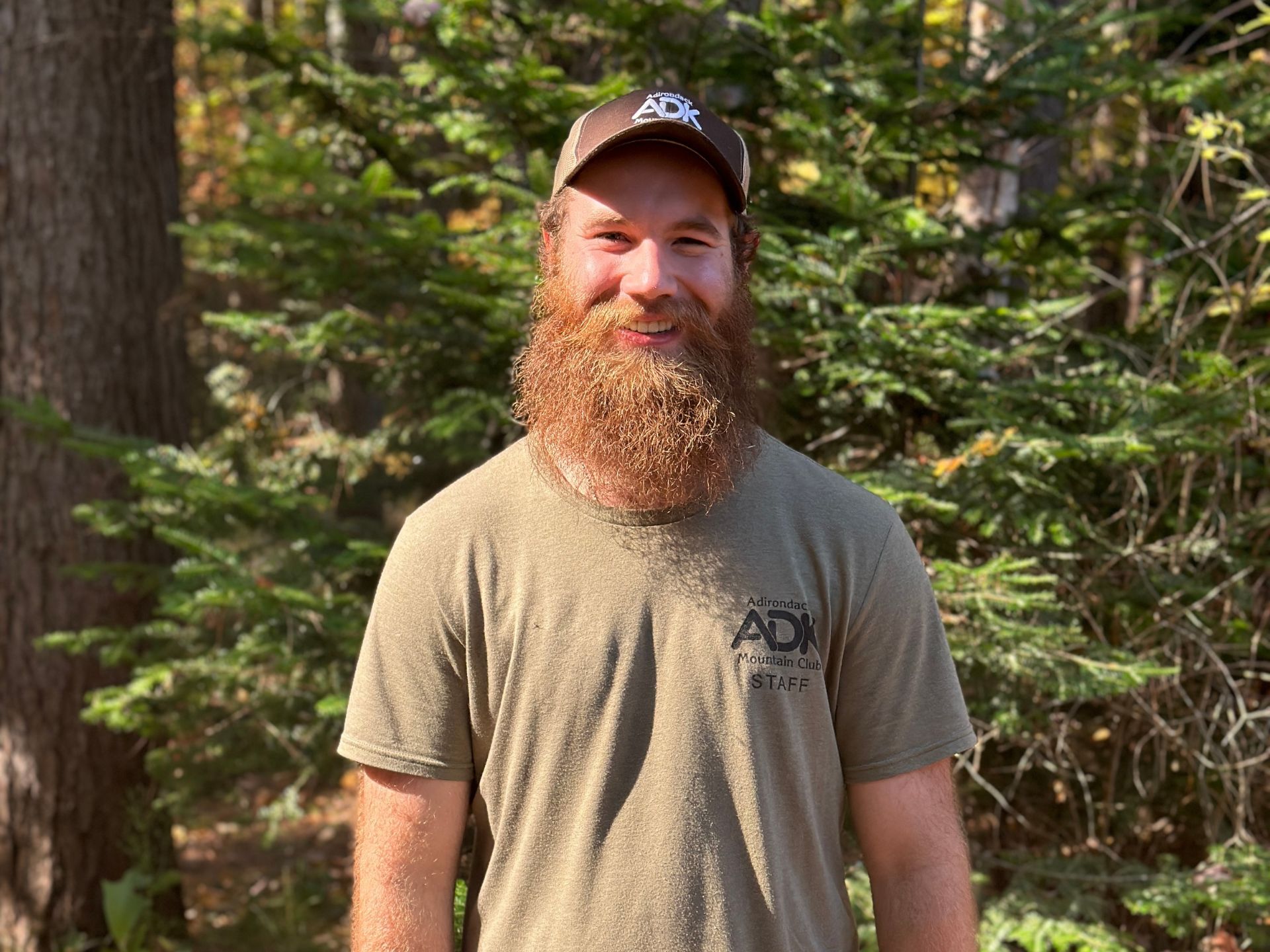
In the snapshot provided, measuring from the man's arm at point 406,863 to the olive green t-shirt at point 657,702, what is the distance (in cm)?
5

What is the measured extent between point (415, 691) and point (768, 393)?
2.19 metres

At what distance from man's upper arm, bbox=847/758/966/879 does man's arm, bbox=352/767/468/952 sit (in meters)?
0.75

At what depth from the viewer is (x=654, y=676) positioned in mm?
1926

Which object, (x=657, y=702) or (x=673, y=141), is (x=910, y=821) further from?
(x=673, y=141)

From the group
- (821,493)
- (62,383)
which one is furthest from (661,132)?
(62,383)

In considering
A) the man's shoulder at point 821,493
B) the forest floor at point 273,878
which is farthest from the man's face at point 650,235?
the forest floor at point 273,878

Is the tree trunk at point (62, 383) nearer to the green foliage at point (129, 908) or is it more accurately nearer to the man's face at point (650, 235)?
the green foliage at point (129, 908)

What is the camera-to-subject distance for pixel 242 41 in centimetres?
403

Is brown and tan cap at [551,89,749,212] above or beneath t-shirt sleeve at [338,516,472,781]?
above

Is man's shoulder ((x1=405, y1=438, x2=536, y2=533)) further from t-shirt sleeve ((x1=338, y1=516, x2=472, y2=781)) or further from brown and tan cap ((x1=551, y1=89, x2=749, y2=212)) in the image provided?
brown and tan cap ((x1=551, y1=89, x2=749, y2=212))

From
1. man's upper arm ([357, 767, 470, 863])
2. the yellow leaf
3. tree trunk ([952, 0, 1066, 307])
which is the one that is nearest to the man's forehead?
man's upper arm ([357, 767, 470, 863])

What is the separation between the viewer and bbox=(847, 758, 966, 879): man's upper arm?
1992 mm

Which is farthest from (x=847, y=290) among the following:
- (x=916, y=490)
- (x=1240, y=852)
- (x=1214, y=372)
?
(x=1240, y=852)

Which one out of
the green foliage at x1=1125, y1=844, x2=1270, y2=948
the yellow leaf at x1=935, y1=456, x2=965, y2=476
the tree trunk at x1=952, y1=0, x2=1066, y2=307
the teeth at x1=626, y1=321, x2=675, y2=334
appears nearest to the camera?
the teeth at x1=626, y1=321, x2=675, y2=334
